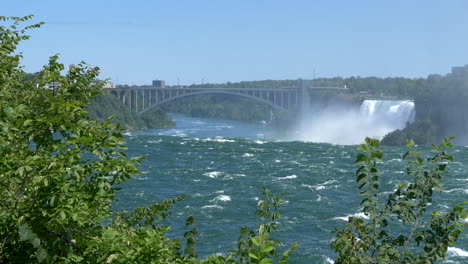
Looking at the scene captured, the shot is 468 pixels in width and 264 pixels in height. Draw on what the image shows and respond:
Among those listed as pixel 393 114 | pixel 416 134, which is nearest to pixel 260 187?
pixel 416 134

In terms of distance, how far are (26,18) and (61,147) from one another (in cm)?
455

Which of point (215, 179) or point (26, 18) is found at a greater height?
point (26, 18)

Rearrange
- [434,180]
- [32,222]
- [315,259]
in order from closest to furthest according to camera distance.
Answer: [32,222] < [434,180] < [315,259]

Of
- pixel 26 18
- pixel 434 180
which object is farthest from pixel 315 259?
pixel 434 180

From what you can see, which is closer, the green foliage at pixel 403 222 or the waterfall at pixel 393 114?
the green foliage at pixel 403 222

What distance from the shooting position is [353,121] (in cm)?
8025

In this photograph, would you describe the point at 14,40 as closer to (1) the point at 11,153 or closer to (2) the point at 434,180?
(1) the point at 11,153

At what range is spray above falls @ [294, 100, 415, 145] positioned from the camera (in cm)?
7131

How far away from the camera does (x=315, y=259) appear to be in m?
19.4

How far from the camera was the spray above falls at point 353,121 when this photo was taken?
71.3 meters

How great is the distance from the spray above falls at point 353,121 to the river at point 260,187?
2048 cm

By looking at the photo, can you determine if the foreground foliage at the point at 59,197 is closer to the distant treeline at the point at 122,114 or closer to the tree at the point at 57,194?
the tree at the point at 57,194

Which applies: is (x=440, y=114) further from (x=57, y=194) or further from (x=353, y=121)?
(x=57, y=194)

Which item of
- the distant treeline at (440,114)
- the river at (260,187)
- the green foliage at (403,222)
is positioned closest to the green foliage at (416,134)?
the distant treeline at (440,114)
